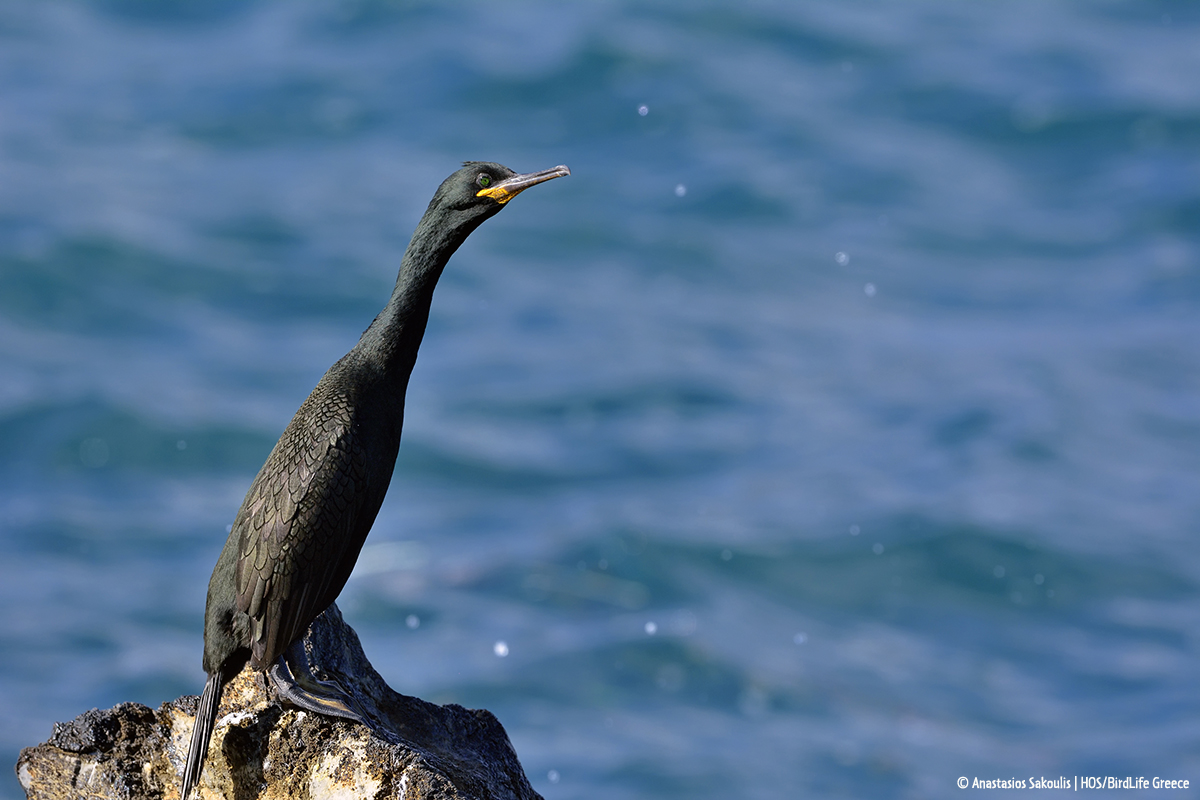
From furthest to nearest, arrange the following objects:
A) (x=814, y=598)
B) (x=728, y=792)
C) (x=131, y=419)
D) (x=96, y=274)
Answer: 1. (x=96, y=274)
2. (x=131, y=419)
3. (x=814, y=598)
4. (x=728, y=792)

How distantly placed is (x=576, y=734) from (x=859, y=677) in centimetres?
322

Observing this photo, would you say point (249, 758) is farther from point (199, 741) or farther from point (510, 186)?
point (510, 186)

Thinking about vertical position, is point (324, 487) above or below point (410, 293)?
below

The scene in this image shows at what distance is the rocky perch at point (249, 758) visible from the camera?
4.75 m

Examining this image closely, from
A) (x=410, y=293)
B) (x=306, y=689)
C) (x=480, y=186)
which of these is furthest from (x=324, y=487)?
(x=480, y=186)

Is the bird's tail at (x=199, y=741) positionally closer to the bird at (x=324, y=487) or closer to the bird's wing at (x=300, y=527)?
the bird at (x=324, y=487)

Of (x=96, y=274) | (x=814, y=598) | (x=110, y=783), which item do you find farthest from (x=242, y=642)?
(x=96, y=274)

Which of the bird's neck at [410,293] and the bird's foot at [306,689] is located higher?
the bird's neck at [410,293]

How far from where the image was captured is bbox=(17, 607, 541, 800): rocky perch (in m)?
4.75

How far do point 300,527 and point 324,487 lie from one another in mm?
164

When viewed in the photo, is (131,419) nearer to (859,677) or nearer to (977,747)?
(859,677)

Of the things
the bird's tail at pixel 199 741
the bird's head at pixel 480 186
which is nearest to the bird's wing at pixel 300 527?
the bird's tail at pixel 199 741

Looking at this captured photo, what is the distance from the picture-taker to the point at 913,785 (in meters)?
13.8

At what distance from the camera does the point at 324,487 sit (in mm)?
5090
